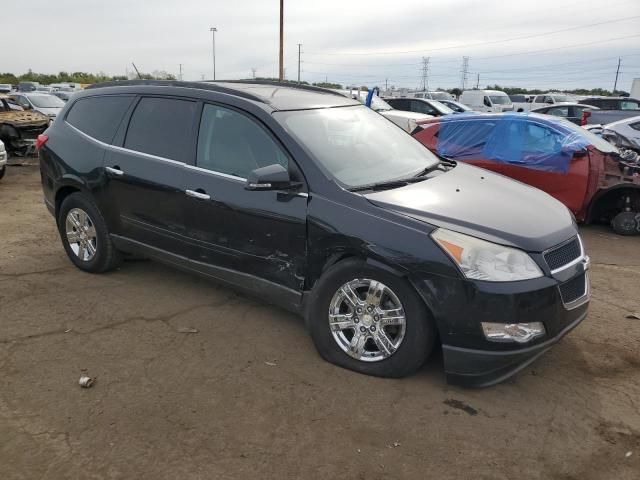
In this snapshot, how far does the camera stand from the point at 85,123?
5117mm

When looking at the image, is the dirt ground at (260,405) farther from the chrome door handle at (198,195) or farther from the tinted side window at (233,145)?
the tinted side window at (233,145)

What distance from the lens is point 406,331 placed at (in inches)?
127

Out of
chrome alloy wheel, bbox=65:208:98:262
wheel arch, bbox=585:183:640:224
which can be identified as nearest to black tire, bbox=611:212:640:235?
wheel arch, bbox=585:183:640:224

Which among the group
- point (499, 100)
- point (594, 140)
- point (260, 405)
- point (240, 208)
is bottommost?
point (260, 405)

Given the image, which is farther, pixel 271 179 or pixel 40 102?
pixel 40 102

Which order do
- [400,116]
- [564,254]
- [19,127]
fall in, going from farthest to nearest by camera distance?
1. [400,116]
2. [19,127]
3. [564,254]

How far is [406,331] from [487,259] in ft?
2.07

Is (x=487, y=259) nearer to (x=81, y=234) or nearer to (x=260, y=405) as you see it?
(x=260, y=405)

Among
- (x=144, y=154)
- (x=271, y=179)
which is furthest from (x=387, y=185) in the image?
(x=144, y=154)

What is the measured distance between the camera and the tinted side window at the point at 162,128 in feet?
14.0

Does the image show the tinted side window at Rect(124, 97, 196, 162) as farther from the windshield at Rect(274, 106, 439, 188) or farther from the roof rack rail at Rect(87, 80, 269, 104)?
the windshield at Rect(274, 106, 439, 188)

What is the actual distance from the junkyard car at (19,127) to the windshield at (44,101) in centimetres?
371

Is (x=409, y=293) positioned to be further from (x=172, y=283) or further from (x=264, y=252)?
(x=172, y=283)

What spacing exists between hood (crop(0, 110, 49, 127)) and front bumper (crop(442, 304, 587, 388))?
13.4 meters
